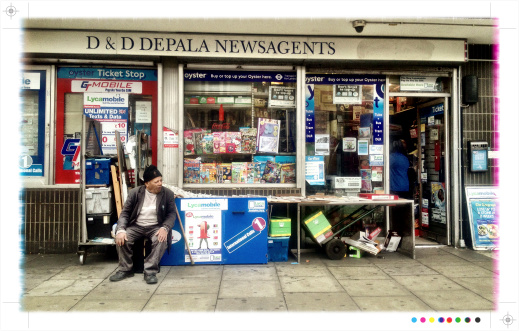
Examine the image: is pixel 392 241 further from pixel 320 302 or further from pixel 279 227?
pixel 320 302

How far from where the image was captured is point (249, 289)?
4.72 m

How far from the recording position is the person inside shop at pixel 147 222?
5.14m

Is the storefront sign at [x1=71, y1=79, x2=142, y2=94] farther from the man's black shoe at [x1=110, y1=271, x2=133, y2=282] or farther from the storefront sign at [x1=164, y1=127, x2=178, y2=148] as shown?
the man's black shoe at [x1=110, y1=271, x2=133, y2=282]

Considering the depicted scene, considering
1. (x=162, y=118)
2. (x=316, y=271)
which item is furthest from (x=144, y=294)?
(x=162, y=118)

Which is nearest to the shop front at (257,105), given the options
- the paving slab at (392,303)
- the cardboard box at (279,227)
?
the cardboard box at (279,227)

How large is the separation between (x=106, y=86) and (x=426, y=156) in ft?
20.5

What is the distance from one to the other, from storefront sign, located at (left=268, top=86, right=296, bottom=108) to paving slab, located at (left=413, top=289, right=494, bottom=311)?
3799 millimetres

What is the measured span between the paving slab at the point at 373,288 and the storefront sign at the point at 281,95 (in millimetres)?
3297

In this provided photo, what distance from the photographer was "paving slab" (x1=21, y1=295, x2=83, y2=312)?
412 cm

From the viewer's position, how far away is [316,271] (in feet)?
18.2

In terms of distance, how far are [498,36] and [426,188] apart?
301 cm

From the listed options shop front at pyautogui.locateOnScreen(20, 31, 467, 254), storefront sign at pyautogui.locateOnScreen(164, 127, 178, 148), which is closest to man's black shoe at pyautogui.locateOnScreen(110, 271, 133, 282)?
shop front at pyautogui.locateOnScreen(20, 31, 467, 254)

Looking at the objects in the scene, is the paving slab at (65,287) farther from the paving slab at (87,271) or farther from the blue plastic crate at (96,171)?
the blue plastic crate at (96,171)

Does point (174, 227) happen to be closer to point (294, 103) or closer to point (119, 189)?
point (119, 189)
